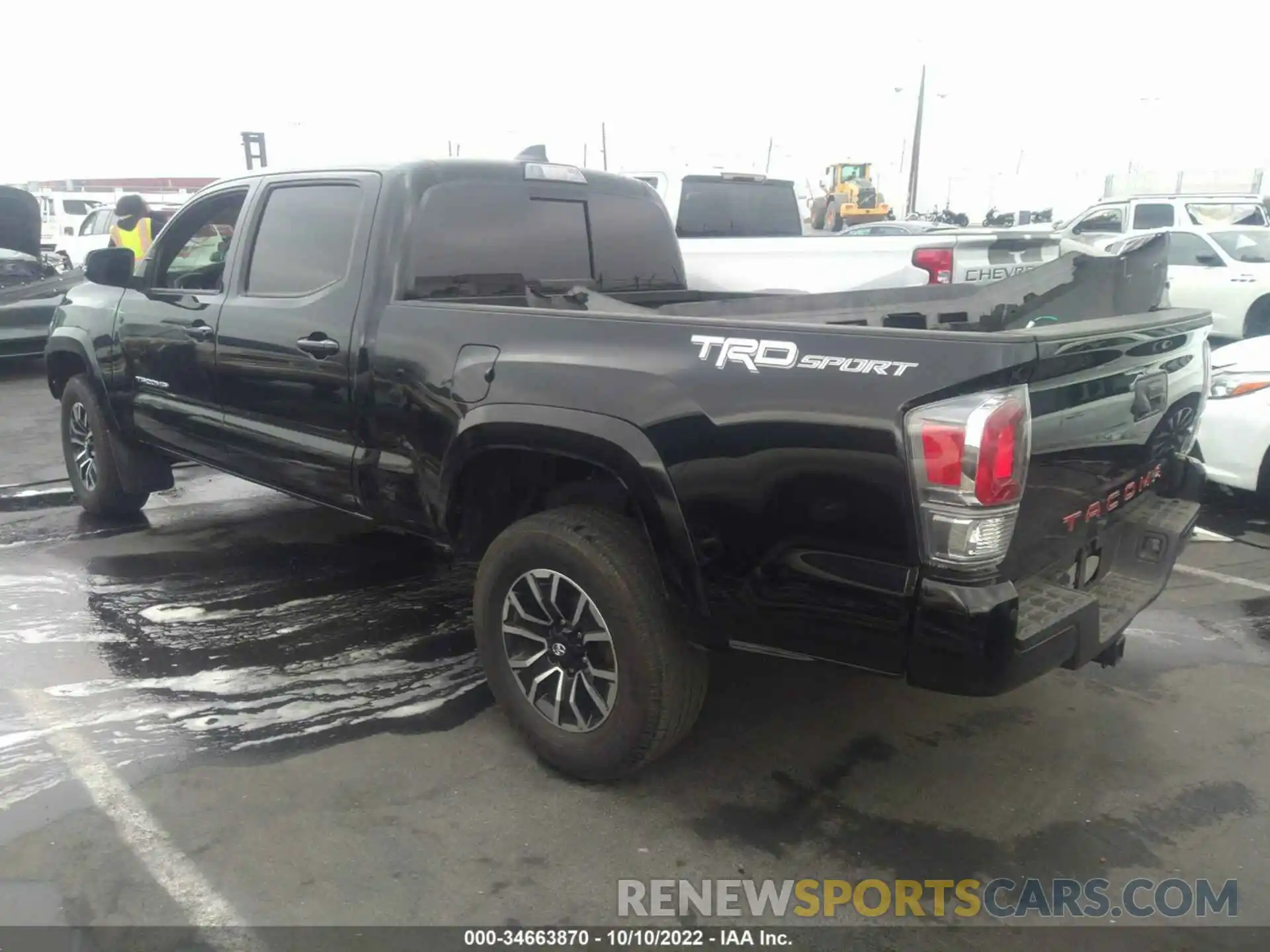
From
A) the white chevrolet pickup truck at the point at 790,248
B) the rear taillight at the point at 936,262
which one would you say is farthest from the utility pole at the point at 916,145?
the rear taillight at the point at 936,262

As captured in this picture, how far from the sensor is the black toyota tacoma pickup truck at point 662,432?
7.86ft

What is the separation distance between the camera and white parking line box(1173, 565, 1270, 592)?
494 cm

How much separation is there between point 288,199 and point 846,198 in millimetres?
33997

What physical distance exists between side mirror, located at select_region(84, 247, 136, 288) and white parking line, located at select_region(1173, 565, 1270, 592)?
Answer: 5.41m

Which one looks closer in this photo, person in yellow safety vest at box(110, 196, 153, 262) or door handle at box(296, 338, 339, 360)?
door handle at box(296, 338, 339, 360)

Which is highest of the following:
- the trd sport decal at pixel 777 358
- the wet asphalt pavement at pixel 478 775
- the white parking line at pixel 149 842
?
the trd sport decal at pixel 777 358

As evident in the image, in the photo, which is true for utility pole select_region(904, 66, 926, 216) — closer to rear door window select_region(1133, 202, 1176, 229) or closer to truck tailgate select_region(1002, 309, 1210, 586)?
rear door window select_region(1133, 202, 1176, 229)

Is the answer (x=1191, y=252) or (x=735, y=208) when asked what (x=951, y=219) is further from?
(x=735, y=208)

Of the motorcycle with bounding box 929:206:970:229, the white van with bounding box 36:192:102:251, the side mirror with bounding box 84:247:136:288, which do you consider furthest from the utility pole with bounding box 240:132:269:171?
the motorcycle with bounding box 929:206:970:229

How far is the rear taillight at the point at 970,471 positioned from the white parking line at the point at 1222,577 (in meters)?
3.14

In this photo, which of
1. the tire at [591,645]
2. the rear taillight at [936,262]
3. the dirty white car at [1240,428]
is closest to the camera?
the tire at [591,645]

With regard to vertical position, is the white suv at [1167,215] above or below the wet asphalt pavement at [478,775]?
above

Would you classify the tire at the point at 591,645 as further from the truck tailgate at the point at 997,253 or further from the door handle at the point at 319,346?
the truck tailgate at the point at 997,253

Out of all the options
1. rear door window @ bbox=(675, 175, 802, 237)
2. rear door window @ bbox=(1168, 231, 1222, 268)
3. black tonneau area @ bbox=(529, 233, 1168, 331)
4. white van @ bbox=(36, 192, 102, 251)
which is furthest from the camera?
white van @ bbox=(36, 192, 102, 251)
